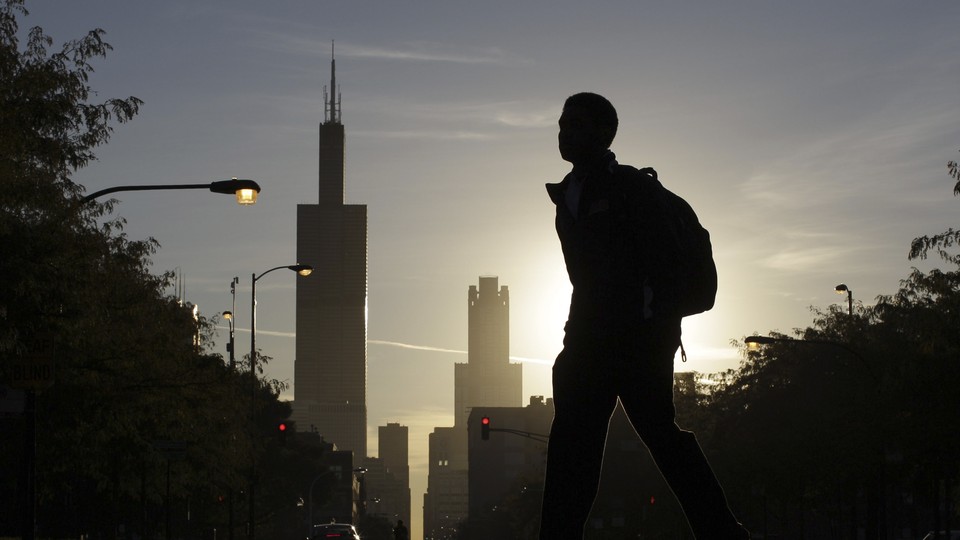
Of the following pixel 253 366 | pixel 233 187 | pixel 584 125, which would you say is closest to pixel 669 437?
pixel 584 125

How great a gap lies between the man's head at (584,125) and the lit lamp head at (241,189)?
1944 cm

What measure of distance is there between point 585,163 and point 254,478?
46.3 metres

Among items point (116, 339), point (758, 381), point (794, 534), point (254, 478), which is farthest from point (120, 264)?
point (794, 534)

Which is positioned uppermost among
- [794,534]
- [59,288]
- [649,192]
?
[59,288]

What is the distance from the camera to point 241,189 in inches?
969

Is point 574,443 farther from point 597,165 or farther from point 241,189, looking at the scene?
point 241,189

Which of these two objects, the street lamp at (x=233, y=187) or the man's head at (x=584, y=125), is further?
the street lamp at (x=233, y=187)

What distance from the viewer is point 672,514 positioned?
196 ft

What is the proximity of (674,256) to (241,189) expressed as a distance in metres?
20.0

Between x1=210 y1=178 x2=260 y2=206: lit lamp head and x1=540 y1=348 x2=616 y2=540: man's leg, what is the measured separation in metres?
19.6

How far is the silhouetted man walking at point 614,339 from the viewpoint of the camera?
5254mm

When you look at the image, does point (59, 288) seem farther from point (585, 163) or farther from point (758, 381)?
point (758, 381)

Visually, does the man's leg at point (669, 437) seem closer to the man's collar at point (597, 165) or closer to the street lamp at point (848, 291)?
the man's collar at point (597, 165)

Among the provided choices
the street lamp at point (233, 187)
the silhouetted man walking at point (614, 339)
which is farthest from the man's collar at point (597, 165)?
the street lamp at point (233, 187)
